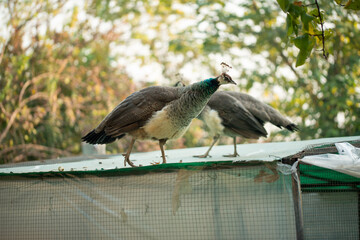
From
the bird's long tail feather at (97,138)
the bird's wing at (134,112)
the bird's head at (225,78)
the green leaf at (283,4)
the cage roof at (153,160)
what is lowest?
the cage roof at (153,160)

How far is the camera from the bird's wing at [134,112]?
275cm

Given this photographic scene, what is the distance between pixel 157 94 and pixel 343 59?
4.87 meters

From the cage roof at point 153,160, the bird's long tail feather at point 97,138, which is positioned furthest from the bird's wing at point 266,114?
the bird's long tail feather at point 97,138

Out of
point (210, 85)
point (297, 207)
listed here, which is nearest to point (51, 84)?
point (210, 85)

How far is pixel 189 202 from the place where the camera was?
204cm

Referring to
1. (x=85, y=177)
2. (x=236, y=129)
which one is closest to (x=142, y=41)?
(x=236, y=129)

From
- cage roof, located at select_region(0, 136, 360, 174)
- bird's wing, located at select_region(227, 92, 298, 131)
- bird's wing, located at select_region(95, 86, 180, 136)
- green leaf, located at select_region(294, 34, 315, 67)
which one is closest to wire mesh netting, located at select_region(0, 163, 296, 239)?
cage roof, located at select_region(0, 136, 360, 174)

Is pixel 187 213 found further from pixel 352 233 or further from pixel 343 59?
pixel 343 59

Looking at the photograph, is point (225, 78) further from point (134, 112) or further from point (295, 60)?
point (295, 60)

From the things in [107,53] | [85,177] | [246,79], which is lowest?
[85,177]

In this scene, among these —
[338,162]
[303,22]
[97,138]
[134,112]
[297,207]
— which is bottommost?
[297,207]

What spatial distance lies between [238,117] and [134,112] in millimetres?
1133

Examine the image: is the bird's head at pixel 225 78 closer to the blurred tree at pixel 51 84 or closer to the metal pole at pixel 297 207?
the metal pole at pixel 297 207

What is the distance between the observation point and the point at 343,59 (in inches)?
263
